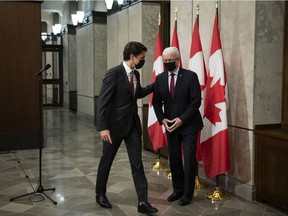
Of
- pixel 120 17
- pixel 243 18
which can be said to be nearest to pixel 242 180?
pixel 243 18

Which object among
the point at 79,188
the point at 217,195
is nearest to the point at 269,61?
the point at 217,195

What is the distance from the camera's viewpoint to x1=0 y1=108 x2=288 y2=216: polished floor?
409cm

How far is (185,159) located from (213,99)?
81 cm

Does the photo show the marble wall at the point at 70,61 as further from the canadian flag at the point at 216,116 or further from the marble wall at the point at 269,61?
the marble wall at the point at 269,61

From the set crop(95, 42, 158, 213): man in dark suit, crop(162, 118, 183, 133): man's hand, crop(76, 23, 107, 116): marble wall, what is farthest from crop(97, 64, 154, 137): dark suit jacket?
crop(76, 23, 107, 116): marble wall

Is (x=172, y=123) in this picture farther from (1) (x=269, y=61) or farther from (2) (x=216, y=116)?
(1) (x=269, y=61)

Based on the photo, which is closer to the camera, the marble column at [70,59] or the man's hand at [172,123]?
the man's hand at [172,123]

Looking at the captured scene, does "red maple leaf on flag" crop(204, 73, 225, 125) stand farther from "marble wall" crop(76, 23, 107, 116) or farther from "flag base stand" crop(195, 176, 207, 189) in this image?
"marble wall" crop(76, 23, 107, 116)

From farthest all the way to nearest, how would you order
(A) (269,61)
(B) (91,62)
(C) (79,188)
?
(B) (91,62) → (C) (79,188) → (A) (269,61)

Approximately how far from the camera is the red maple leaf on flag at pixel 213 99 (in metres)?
4.44

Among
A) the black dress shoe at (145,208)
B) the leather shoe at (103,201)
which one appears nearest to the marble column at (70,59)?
the leather shoe at (103,201)

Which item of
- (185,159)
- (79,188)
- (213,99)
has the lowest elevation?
(79,188)

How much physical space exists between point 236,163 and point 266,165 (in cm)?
48

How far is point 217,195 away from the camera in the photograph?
447cm
